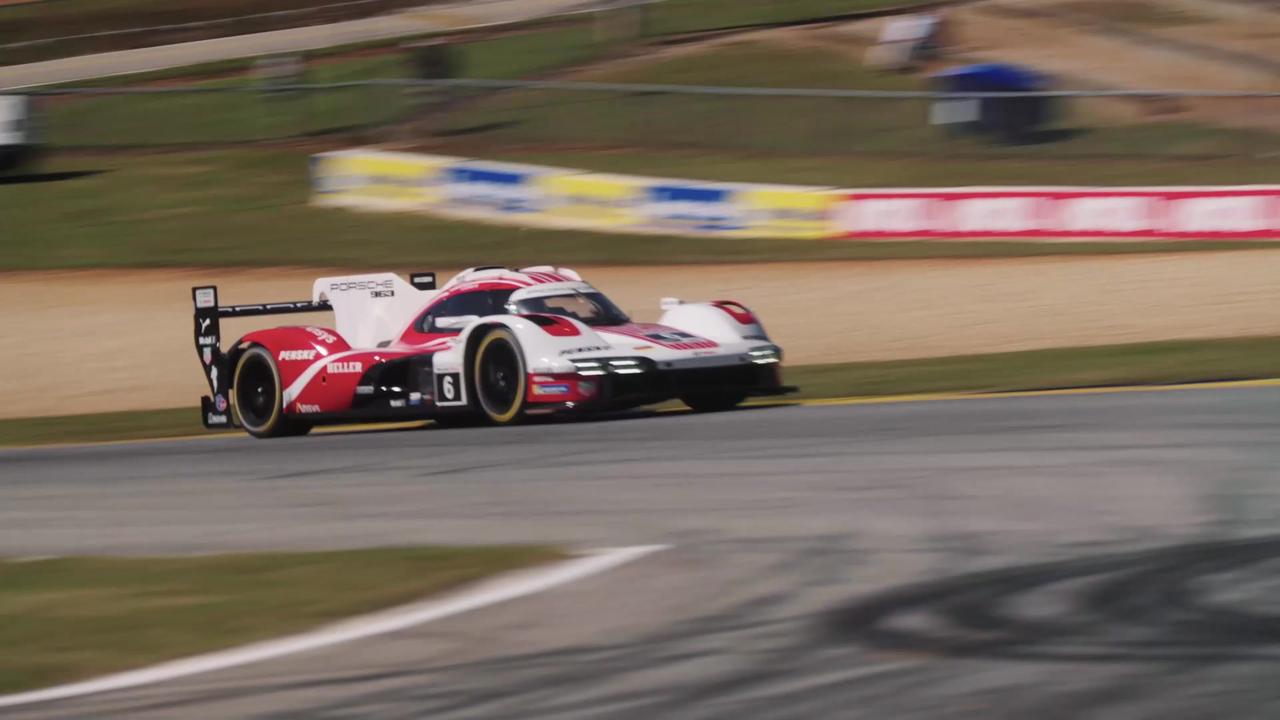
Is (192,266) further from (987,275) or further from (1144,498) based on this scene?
(1144,498)

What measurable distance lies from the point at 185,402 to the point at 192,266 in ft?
26.1

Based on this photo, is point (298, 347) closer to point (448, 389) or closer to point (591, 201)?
point (448, 389)

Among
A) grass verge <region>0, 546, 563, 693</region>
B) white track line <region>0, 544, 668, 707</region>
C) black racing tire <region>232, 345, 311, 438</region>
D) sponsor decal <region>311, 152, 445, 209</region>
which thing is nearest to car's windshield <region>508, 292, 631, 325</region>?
black racing tire <region>232, 345, 311, 438</region>

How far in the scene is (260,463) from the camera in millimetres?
11281

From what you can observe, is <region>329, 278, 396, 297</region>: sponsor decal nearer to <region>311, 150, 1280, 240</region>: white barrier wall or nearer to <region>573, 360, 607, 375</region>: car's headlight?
<region>573, 360, 607, 375</region>: car's headlight

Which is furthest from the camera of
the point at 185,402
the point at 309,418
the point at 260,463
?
the point at 185,402

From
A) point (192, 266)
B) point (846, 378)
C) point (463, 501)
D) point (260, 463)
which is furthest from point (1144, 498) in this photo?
point (192, 266)

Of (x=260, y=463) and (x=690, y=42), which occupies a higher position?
(x=690, y=42)

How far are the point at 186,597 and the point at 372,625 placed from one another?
41.6 inches

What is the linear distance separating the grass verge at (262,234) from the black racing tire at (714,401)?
9418 mm

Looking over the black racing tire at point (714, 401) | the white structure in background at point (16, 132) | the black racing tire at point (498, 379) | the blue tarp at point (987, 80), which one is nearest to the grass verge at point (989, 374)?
the black racing tire at point (714, 401)

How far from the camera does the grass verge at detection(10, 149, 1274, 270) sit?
2331cm

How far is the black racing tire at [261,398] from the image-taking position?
14.1m

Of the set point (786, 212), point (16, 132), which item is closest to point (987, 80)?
point (786, 212)
